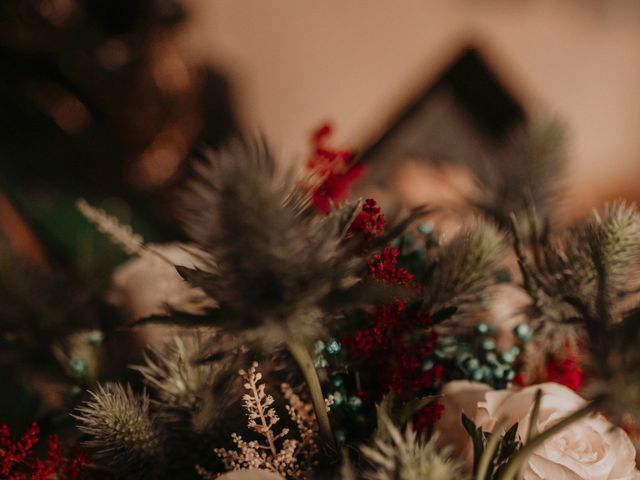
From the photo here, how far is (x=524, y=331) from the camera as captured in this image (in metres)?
0.49

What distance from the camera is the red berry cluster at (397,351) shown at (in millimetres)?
407

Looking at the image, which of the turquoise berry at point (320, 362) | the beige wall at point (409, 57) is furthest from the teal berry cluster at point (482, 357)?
the beige wall at point (409, 57)

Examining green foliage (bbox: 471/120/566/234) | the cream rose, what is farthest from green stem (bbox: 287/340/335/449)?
green foliage (bbox: 471/120/566/234)

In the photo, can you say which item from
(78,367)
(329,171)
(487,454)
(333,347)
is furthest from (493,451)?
(78,367)

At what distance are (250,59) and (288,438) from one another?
4.09ft

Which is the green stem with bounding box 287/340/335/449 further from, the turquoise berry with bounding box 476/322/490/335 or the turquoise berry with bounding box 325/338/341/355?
the turquoise berry with bounding box 476/322/490/335

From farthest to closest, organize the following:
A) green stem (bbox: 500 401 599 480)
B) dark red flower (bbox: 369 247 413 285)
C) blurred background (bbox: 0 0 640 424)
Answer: blurred background (bbox: 0 0 640 424) → dark red flower (bbox: 369 247 413 285) → green stem (bbox: 500 401 599 480)

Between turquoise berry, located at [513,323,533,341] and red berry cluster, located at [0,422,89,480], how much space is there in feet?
1.12

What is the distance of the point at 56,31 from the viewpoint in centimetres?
117

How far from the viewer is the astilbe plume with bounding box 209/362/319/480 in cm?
38

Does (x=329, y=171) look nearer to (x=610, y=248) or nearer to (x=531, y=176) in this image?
(x=610, y=248)

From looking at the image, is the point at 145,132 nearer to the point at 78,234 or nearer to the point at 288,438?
the point at 78,234

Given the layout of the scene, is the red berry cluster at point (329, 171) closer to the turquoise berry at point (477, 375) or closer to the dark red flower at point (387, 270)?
the dark red flower at point (387, 270)

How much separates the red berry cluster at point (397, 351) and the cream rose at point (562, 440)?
1.6 inches
